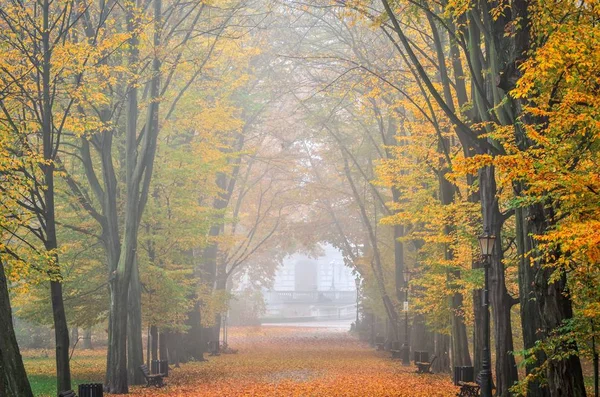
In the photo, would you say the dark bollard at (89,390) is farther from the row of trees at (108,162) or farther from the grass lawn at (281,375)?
the grass lawn at (281,375)

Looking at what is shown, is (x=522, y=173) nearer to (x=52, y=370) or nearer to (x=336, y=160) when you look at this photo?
(x=52, y=370)

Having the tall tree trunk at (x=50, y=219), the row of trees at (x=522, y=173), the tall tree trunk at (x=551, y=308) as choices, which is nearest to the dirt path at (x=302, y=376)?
the row of trees at (x=522, y=173)

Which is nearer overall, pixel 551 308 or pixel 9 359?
pixel 551 308

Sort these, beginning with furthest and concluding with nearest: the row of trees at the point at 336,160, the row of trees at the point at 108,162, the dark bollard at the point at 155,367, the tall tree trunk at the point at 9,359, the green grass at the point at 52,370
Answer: the dark bollard at the point at 155,367
the green grass at the point at 52,370
the row of trees at the point at 108,162
the tall tree trunk at the point at 9,359
the row of trees at the point at 336,160

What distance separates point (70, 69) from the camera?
60.9 feet

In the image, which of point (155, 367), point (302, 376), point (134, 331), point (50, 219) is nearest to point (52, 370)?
point (155, 367)

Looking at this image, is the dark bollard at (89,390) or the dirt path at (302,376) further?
the dirt path at (302,376)

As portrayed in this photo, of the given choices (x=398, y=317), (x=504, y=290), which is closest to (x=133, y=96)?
(x=504, y=290)

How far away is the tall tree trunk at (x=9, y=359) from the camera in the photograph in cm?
1273

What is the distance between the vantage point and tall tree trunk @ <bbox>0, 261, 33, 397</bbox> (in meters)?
12.7

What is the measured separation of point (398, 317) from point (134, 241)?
1964 centimetres

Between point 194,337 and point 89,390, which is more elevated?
point 194,337

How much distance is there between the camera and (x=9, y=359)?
13.0 meters

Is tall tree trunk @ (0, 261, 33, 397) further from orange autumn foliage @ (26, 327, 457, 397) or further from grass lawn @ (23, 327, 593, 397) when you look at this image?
orange autumn foliage @ (26, 327, 457, 397)
